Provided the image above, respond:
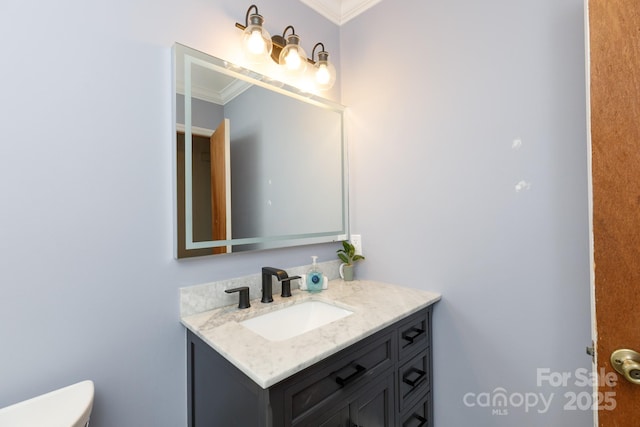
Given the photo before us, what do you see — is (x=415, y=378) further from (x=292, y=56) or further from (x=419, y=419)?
(x=292, y=56)

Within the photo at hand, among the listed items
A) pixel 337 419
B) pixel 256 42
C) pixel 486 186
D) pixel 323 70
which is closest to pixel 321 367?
pixel 337 419

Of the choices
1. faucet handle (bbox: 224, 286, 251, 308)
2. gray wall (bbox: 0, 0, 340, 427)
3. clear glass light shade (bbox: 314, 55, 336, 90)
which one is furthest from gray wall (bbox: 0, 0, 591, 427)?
clear glass light shade (bbox: 314, 55, 336, 90)

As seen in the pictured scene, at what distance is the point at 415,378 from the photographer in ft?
4.10

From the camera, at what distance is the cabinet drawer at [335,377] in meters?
0.78

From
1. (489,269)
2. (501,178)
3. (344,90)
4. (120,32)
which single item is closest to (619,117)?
(501,178)

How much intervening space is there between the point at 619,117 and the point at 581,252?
55 cm

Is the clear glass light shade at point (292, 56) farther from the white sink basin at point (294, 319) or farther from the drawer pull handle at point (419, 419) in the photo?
the drawer pull handle at point (419, 419)

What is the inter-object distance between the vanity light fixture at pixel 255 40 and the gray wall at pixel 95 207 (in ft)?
0.54

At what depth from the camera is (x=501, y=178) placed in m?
1.17

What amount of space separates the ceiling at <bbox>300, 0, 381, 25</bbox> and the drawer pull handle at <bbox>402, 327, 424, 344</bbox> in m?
1.73

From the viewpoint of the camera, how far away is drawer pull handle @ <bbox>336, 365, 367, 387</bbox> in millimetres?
903

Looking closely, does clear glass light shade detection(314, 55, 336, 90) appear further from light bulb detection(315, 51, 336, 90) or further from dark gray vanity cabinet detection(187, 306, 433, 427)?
dark gray vanity cabinet detection(187, 306, 433, 427)

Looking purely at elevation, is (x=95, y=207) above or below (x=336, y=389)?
above

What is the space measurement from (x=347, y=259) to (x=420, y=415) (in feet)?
2.67
